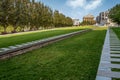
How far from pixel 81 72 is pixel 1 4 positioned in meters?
33.7

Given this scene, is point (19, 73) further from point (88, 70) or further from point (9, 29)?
point (9, 29)

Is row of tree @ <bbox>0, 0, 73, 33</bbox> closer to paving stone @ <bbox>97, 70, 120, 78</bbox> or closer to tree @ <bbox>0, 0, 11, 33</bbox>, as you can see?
tree @ <bbox>0, 0, 11, 33</bbox>

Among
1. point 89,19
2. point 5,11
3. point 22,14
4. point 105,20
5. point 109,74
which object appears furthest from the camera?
point 89,19

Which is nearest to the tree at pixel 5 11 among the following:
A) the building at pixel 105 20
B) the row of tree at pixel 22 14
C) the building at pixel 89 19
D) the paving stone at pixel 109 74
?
the row of tree at pixel 22 14

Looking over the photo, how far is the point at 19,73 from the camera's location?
18.5ft

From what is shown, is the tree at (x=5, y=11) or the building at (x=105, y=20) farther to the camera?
the building at (x=105, y=20)

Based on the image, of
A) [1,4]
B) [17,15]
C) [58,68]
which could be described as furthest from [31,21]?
[58,68]

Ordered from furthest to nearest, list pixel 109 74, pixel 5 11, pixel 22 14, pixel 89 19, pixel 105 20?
pixel 89 19 → pixel 105 20 → pixel 22 14 → pixel 5 11 → pixel 109 74

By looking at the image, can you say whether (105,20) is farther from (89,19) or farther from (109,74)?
(109,74)

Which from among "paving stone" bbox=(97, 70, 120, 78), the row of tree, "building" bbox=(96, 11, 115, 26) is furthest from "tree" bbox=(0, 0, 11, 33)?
"building" bbox=(96, 11, 115, 26)

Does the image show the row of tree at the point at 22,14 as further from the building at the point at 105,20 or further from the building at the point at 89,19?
the building at the point at 89,19

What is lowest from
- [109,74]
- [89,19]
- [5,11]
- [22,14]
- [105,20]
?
[109,74]

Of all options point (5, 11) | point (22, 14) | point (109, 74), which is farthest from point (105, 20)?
point (109, 74)

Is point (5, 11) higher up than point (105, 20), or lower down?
lower down
